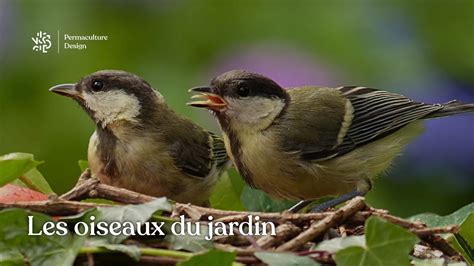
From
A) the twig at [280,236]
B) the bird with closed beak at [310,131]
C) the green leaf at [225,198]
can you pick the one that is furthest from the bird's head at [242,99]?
the twig at [280,236]

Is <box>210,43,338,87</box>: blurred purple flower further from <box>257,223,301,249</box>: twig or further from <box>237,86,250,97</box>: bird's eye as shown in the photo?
<box>257,223,301,249</box>: twig

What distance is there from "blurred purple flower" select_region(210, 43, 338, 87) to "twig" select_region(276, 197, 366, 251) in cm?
128

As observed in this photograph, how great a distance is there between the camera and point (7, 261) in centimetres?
150

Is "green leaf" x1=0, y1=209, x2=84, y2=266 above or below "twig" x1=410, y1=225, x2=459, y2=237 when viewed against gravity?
above

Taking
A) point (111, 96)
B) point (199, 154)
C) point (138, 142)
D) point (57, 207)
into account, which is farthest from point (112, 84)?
point (57, 207)

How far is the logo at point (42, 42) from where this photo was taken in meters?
2.63

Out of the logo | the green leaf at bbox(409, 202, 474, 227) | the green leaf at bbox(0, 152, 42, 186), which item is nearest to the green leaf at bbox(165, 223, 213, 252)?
the green leaf at bbox(0, 152, 42, 186)

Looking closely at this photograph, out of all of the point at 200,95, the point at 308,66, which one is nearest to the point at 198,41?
the point at 308,66

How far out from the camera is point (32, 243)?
1.52m

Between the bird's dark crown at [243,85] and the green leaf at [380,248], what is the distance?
92 centimetres

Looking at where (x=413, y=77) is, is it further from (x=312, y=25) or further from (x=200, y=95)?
(x=200, y=95)

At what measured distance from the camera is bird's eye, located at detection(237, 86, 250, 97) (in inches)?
94.1

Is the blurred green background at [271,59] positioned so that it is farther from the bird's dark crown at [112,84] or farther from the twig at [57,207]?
the twig at [57,207]

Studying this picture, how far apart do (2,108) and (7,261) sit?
1264 mm
